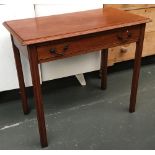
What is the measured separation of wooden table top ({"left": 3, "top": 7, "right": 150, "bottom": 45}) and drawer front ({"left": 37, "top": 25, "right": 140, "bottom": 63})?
4cm

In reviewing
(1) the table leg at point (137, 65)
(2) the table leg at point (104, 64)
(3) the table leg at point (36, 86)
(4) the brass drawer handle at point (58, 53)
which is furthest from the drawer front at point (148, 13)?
(3) the table leg at point (36, 86)

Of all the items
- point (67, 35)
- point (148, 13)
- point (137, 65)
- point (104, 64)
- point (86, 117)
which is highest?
point (67, 35)

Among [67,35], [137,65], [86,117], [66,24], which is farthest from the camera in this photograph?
[86,117]

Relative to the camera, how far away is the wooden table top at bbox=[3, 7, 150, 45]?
1.20 meters

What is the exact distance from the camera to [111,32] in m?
1.35

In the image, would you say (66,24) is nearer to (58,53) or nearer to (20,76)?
(58,53)

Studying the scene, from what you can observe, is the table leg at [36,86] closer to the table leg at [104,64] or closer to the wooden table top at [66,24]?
the wooden table top at [66,24]

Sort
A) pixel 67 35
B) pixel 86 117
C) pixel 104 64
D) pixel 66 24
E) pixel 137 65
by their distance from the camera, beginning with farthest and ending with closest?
pixel 104 64
pixel 86 117
pixel 137 65
pixel 66 24
pixel 67 35

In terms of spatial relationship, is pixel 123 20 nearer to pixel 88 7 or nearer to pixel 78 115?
pixel 88 7

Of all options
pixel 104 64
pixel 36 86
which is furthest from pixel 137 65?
pixel 36 86

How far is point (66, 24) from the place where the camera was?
1.38m

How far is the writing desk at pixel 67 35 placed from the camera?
3.95 feet

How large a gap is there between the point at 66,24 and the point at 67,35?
0.62 ft

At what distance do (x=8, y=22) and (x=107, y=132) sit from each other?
0.88m
